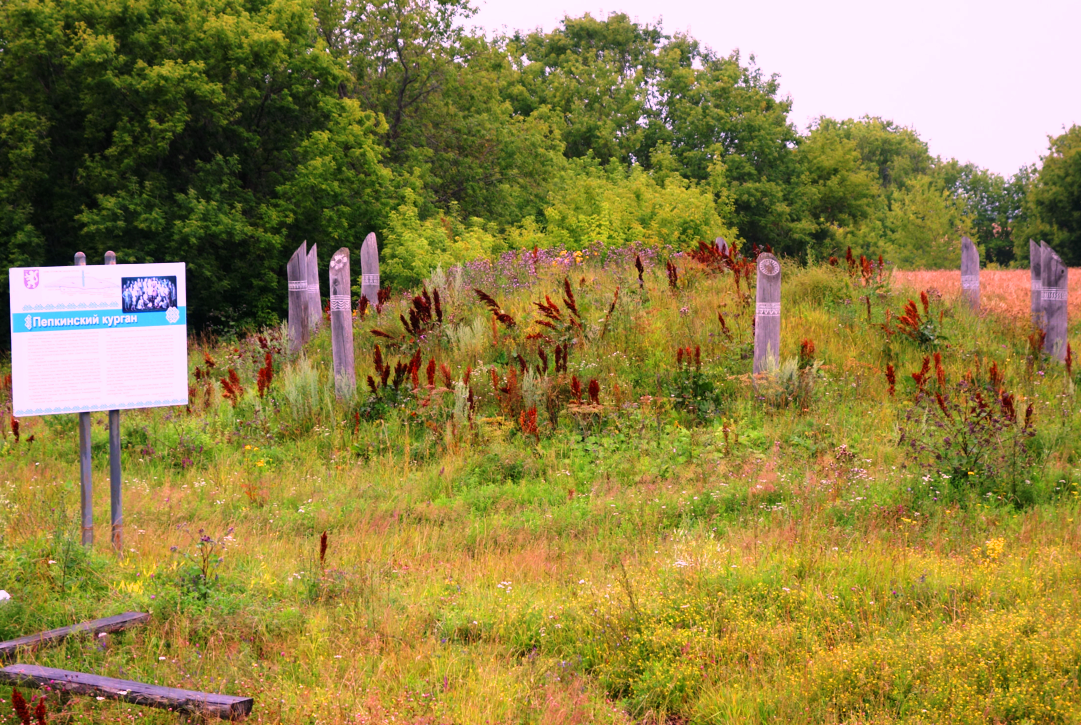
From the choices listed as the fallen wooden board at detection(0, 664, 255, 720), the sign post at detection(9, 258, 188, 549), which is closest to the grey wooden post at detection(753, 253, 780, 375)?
the sign post at detection(9, 258, 188, 549)

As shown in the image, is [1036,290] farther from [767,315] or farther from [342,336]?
[342,336]

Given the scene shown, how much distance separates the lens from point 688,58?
5075 cm

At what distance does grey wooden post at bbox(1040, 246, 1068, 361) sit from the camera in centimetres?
1013

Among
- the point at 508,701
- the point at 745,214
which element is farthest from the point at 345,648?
the point at 745,214

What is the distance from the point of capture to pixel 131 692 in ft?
12.0

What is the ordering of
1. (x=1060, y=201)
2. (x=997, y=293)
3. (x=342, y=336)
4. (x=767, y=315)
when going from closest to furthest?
1. (x=767, y=315)
2. (x=342, y=336)
3. (x=997, y=293)
4. (x=1060, y=201)

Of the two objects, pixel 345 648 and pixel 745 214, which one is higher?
pixel 745 214

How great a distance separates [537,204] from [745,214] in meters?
14.2

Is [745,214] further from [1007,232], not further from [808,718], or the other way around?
[808,718]

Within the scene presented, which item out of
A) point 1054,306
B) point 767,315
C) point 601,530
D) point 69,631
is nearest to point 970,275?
point 1054,306


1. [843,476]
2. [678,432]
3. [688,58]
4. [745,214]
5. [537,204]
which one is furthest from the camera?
[688,58]

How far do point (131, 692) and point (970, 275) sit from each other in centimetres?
1154

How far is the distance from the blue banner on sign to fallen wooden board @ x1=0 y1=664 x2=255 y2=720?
235 cm

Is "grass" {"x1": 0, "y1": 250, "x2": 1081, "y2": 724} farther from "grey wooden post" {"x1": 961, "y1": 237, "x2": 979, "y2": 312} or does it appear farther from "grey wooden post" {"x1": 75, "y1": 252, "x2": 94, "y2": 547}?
"grey wooden post" {"x1": 961, "y1": 237, "x2": 979, "y2": 312}
